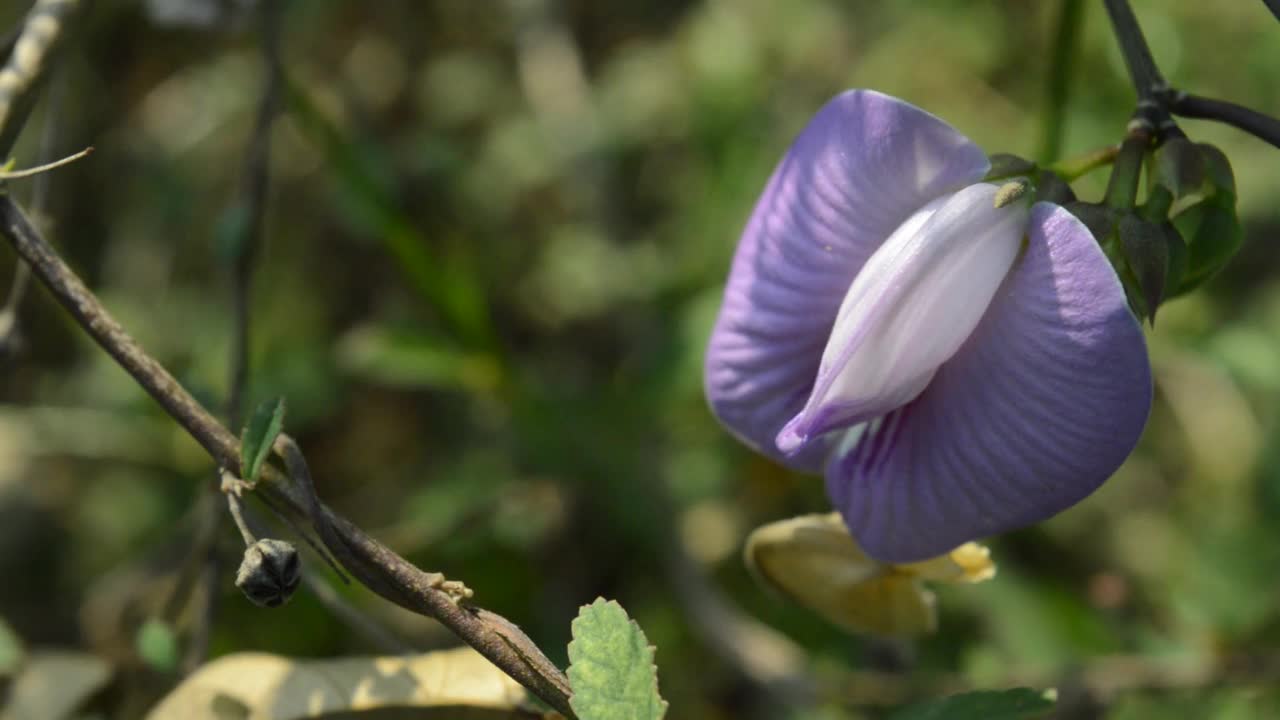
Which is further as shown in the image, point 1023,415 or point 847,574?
point 847,574

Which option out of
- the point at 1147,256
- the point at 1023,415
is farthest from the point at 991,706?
the point at 1147,256

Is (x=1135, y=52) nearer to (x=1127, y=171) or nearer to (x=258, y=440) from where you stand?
(x=1127, y=171)

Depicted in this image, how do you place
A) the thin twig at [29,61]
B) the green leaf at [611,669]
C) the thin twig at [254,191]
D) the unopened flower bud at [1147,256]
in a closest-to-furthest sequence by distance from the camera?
the green leaf at [611,669] → the unopened flower bud at [1147,256] → the thin twig at [29,61] → the thin twig at [254,191]

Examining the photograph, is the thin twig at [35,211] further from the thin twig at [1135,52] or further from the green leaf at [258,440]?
the thin twig at [1135,52]

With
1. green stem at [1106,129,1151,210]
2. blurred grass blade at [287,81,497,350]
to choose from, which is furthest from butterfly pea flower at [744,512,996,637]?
blurred grass blade at [287,81,497,350]

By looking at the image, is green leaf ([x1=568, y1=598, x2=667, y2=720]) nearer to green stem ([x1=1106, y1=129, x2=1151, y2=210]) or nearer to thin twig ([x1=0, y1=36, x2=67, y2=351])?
green stem ([x1=1106, y1=129, x2=1151, y2=210])

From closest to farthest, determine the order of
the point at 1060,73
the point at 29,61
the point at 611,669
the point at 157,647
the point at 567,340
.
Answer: the point at 611,669 < the point at 29,61 < the point at 157,647 < the point at 1060,73 < the point at 567,340

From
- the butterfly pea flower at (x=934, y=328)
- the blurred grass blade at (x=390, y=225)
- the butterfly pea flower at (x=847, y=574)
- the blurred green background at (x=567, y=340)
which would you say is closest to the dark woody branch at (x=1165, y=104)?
the butterfly pea flower at (x=934, y=328)
